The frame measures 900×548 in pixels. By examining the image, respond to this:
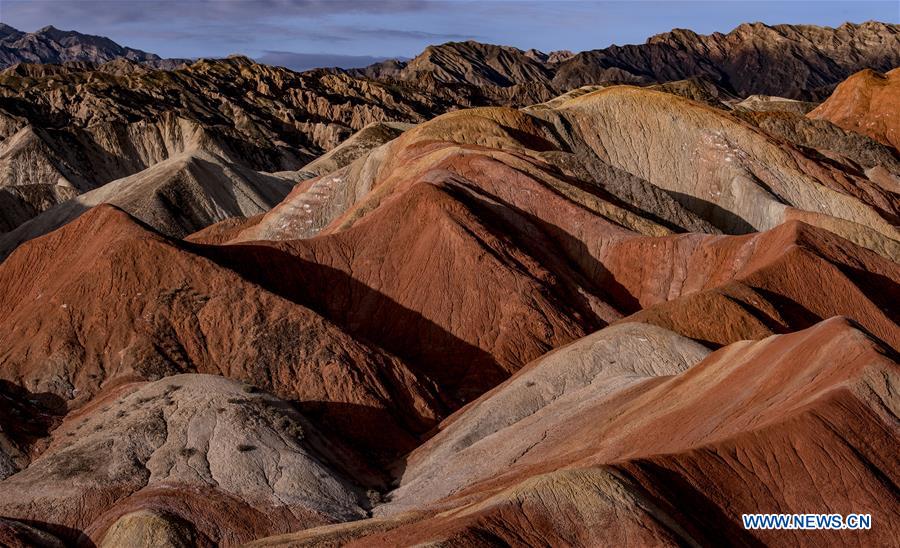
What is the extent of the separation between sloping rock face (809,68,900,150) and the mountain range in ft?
73.6

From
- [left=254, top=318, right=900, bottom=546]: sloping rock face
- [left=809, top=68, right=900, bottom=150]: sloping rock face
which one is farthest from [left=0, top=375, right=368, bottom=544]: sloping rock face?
[left=809, top=68, right=900, bottom=150]: sloping rock face

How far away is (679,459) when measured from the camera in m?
26.8

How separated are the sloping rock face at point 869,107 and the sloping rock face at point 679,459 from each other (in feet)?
251

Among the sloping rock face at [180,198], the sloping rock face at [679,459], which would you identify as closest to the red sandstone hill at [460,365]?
the sloping rock face at [679,459]

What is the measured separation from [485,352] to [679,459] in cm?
2412

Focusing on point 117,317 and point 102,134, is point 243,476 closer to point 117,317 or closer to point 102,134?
point 117,317

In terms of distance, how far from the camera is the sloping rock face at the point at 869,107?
108562 millimetres

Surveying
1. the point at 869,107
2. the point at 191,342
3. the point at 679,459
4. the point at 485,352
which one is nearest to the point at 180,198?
the point at 191,342

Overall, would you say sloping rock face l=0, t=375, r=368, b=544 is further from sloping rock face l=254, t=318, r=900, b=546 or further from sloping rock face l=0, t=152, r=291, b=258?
sloping rock face l=0, t=152, r=291, b=258

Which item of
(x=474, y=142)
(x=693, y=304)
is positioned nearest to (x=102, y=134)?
(x=474, y=142)

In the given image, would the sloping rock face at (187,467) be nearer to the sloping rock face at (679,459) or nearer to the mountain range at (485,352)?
the mountain range at (485,352)

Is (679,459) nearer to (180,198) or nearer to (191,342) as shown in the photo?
(191,342)

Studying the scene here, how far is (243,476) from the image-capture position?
35344 mm

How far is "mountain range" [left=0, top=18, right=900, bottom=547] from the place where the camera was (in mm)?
27016
